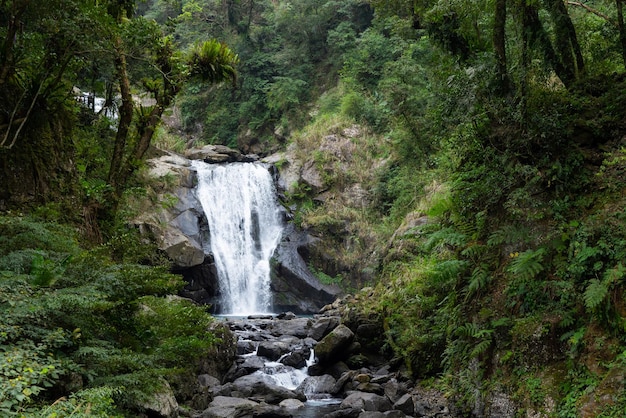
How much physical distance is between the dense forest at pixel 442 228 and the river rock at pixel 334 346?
0.98 meters

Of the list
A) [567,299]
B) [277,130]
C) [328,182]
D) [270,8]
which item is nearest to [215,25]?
[270,8]

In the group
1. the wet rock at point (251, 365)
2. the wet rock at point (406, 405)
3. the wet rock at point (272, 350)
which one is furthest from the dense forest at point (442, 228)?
the wet rock at point (251, 365)

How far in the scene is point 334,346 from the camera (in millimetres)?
11055

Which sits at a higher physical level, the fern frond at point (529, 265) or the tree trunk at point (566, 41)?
the tree trunk at point (566, 41)

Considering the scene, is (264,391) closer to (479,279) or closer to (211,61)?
(479,279)

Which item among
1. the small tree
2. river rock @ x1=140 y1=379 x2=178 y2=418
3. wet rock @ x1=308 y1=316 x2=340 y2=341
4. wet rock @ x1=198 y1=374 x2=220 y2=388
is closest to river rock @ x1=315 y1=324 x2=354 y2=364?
wet rock @ x1=308 y1=316 x2=340 y2=341

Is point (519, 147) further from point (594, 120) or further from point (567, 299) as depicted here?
point (567, 299)

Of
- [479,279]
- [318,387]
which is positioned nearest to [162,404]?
[479,279]

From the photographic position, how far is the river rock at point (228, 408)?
7.90 metres

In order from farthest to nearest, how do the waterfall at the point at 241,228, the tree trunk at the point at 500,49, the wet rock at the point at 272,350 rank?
the waterfall at the point at 241,228 < the wet rock at the point at 272,350 < the tree trunk at the point at 500,49

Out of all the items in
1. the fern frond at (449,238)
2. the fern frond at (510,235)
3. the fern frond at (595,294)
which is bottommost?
the fern frond at (595,294)

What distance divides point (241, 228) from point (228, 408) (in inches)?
536

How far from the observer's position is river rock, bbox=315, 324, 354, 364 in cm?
1107

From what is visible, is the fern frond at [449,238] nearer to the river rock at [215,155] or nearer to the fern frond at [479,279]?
the fern frond at [479,279]
